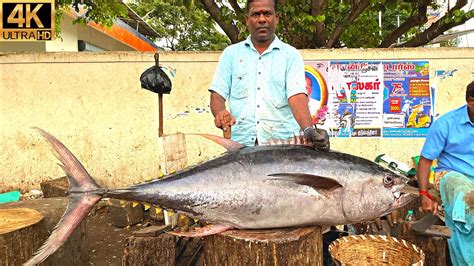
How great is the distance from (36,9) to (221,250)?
21.8 ft

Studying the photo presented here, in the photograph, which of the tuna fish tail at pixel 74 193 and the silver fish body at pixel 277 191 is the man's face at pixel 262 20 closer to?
the silver fish body at pixel 277 191

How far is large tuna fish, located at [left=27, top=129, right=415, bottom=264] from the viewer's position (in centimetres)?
237

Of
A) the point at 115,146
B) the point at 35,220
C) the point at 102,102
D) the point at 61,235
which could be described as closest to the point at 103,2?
the point at 102,102

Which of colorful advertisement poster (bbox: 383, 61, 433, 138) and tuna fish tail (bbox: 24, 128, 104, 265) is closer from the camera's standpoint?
tuna fish tail (bbox: 24, 128, 104, 265)

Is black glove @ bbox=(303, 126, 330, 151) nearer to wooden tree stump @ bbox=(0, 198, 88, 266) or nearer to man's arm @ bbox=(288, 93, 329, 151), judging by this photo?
man's arm @ bbox=(288, 93, 329, 151)

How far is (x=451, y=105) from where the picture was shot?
6016 mm

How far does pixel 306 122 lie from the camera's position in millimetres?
2807

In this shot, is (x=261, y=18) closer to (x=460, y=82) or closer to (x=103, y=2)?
(x=460, y=82)

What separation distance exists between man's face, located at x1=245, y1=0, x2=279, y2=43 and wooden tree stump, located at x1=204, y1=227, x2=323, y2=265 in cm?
135

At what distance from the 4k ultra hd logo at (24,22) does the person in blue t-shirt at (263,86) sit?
5.52 meters

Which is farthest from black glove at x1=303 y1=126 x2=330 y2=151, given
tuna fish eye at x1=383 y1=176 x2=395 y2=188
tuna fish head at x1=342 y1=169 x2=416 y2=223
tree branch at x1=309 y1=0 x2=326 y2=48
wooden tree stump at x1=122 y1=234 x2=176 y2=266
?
tree branch at x1=309 y1=0 x2=326 y2=48

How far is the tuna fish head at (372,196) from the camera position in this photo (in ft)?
7.96

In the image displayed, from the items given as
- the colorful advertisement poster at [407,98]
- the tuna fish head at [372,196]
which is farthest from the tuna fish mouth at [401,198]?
the colorful advertisement poster at [407,98]

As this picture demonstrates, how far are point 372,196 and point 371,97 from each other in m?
3.91
